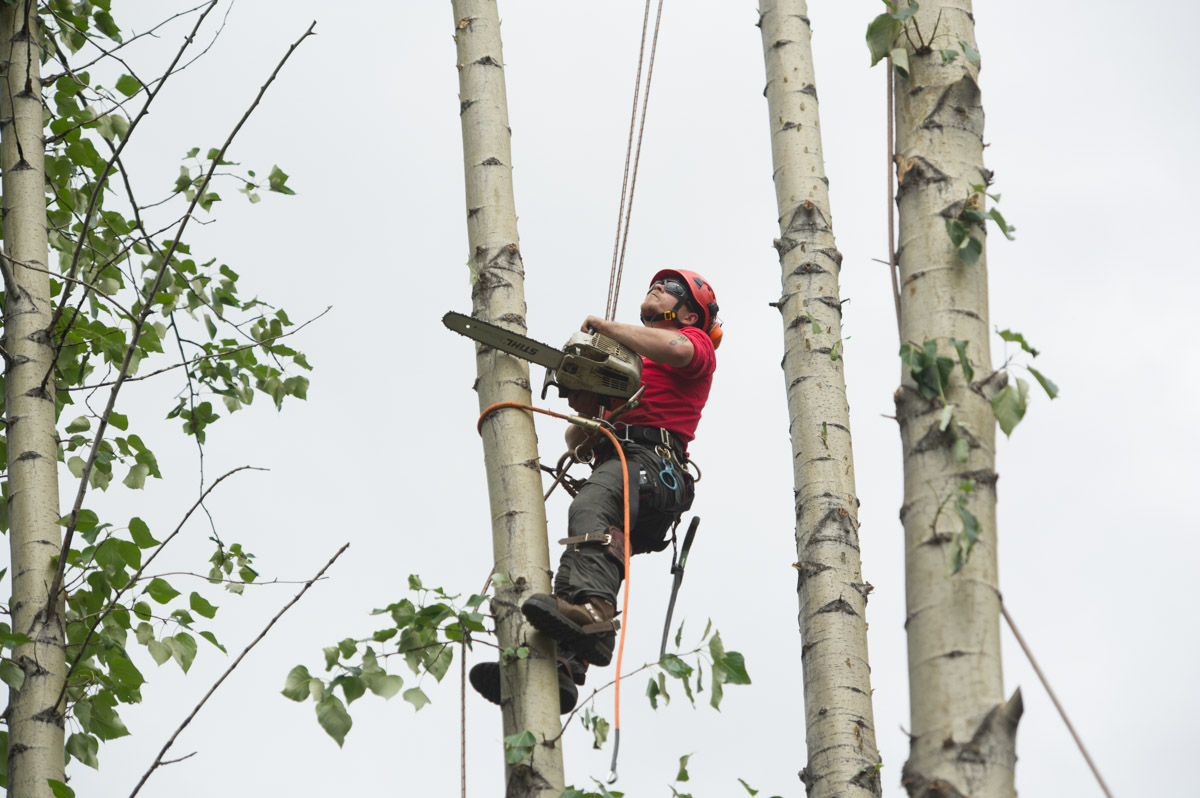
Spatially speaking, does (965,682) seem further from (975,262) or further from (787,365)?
(787,365)

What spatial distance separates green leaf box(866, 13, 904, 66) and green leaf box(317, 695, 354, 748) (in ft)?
6.06

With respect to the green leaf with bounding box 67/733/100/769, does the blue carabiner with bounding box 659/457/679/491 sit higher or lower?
higher

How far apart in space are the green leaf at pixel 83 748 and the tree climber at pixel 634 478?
1167 mm

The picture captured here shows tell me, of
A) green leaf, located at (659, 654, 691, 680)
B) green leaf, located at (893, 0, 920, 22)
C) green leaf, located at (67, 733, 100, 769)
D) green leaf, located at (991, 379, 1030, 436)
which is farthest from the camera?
green leaf, located at (67, 733, 100, 769)

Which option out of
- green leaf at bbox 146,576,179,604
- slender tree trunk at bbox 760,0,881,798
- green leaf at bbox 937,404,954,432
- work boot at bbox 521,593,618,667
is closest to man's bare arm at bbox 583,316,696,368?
slender tree trunk at bbox 760,0,881,798

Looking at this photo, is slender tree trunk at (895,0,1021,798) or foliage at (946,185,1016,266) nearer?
slender tree trunk at (895,0,1021,798)

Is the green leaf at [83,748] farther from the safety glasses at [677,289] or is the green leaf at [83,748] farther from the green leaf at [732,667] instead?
the safety glasses at [677,289]

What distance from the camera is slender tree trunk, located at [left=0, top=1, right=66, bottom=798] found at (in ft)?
11.6

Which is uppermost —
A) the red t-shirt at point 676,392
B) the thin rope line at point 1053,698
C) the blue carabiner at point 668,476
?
the red t-shirt at point 676,392

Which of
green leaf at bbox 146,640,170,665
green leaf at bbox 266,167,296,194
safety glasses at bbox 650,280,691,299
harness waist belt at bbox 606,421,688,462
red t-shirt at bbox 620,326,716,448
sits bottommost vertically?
green leaf at bbox 146,640,170,665

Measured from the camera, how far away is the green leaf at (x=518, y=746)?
9.87 feet

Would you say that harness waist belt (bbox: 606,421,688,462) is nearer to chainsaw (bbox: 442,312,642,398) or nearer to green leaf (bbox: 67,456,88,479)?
chainsaw (bbox: 442,312,642,398)

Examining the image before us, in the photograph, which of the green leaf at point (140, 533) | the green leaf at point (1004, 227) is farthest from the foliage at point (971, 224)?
the green leaf at point (140, 533)

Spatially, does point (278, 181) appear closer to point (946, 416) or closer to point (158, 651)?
point (158, 651)
